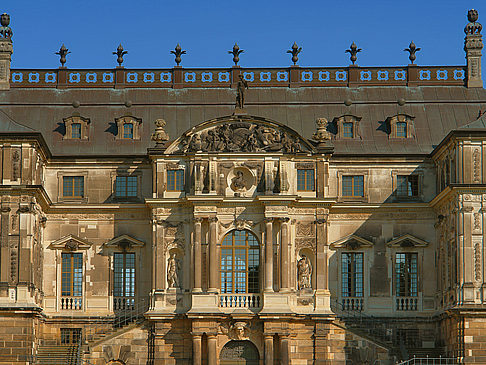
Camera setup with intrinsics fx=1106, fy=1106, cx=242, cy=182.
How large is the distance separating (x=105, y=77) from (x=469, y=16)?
2255cm

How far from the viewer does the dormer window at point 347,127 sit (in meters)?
63.7

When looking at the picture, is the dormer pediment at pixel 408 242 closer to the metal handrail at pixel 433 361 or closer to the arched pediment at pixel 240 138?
the metal handrail at pixel 433 361

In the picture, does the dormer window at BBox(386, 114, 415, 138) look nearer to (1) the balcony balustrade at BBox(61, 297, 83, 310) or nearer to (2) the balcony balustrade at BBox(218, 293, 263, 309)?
(2) the balcony balustrade at BBox(218, 293, 263, 309)

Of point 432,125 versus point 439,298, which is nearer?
point 439,298

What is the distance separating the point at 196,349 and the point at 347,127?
16009mm

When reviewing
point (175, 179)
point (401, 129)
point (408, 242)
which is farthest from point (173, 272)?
point (401, 129)

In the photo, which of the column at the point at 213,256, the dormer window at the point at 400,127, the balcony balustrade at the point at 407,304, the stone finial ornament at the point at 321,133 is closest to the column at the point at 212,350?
the column at the point at 213,256

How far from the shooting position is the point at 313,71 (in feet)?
222

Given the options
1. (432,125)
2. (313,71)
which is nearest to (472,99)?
(432,125)

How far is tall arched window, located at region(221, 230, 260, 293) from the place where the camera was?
59.3 metres

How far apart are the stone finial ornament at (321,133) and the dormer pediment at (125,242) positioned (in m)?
11.3

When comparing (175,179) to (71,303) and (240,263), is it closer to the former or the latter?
(240,263)

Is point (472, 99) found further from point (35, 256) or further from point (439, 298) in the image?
point (35, 256)

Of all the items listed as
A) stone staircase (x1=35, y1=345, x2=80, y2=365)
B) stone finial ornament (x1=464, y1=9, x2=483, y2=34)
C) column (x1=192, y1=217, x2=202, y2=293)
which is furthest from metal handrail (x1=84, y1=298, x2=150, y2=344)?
stone finial ornament (x1=464, y1=9, x2=483, y2=34)
